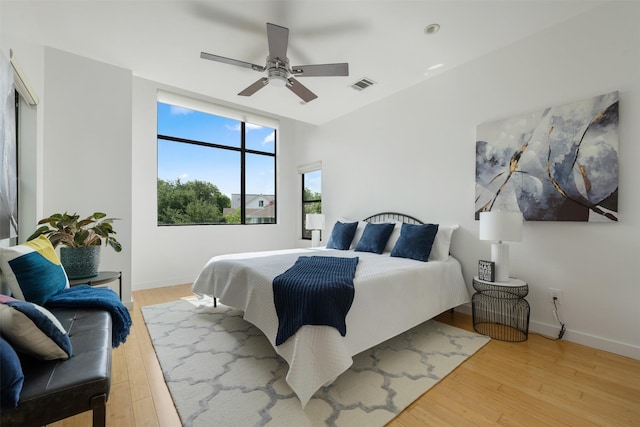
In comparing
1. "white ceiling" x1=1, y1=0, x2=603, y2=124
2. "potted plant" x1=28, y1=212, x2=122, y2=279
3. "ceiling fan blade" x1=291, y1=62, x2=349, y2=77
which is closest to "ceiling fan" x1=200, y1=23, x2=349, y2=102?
"ceiling fan blade" x1=291, y1=62, x2=349, y2=77

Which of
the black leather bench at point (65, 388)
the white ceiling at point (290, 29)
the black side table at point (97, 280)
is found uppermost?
the white ceiling at point (290, 29)

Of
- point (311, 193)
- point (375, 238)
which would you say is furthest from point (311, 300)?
point (311, 193)

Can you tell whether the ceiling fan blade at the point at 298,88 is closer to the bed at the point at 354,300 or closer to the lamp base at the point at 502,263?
the bed at the point at 354,300

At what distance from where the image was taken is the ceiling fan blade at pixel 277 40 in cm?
214

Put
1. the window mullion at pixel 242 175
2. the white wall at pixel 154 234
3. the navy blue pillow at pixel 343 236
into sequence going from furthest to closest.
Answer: the window mullion at pixel 242 175
the white wall at pixel 154 234
the navy blue pillow at pixel 343 236

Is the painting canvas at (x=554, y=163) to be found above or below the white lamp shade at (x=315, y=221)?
above

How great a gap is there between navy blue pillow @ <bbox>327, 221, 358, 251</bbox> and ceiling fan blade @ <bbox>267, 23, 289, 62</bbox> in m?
2.22

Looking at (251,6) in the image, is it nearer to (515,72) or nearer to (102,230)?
(102,230)

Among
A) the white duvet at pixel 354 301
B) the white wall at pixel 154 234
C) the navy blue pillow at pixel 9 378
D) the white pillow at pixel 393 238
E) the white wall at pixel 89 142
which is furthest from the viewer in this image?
the white wall at pixel 154 234

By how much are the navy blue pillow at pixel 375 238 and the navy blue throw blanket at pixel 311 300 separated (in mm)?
1404

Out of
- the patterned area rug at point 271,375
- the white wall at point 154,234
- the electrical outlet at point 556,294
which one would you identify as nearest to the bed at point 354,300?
the patterned area rug at point 271,375

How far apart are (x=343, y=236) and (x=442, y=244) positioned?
1.30m

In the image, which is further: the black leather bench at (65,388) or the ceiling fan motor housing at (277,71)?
the ceiling fan motor housing at (277,71)

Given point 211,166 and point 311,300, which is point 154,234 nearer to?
point 211,166
